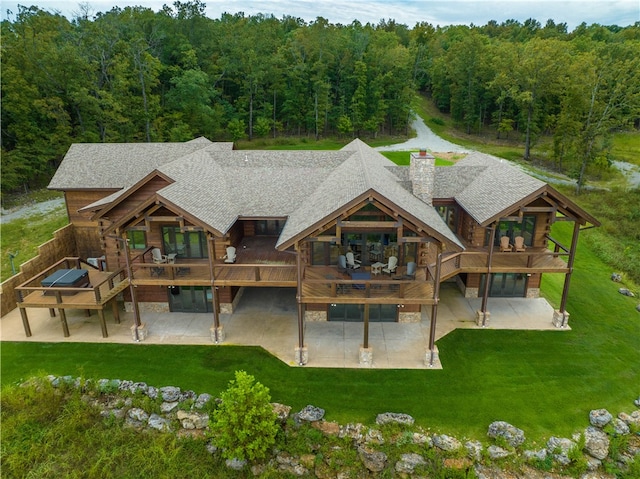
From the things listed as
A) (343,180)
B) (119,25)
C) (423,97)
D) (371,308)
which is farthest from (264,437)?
(423,97)

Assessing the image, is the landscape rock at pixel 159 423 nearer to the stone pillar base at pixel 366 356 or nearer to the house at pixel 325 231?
the house at pixel 325 231

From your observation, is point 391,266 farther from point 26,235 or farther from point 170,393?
point 26,235

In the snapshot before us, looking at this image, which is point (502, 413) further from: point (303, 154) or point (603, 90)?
point (603, 90)

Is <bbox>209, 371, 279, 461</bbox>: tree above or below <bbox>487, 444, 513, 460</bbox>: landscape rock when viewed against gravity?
above

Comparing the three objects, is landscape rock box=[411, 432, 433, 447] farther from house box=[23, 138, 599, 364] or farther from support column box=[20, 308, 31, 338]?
support column box=[20, 308, 31, 338]

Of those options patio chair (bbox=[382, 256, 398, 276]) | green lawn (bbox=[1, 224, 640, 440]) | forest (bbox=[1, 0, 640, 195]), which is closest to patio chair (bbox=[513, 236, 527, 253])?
green lawn (bbox=[1, 224, 640, 440])

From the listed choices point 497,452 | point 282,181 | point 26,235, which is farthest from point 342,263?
point 26,235

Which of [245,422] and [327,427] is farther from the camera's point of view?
[327,427]
